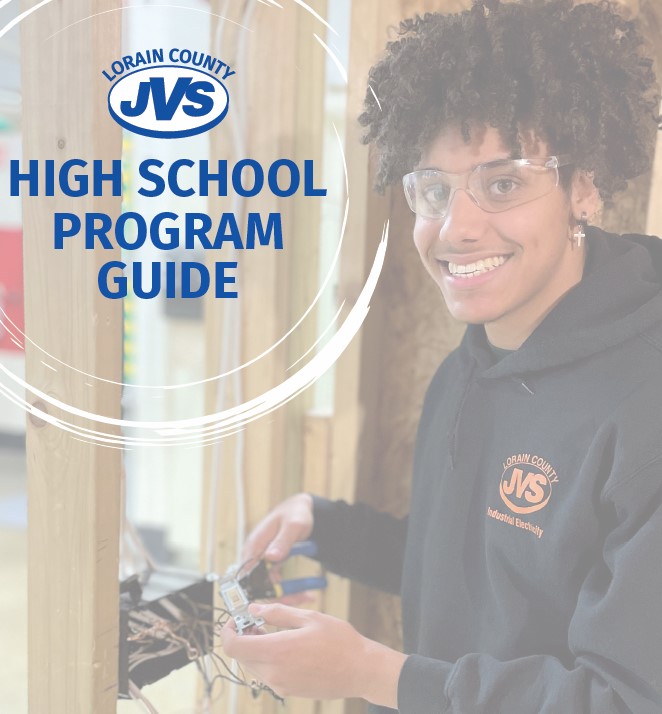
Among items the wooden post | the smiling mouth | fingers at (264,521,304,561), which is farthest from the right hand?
the smiling mouth

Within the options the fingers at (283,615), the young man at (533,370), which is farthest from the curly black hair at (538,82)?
the fingers at (283,615)

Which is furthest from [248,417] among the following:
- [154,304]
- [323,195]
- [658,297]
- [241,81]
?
[154,304]

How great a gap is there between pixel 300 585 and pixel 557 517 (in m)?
0.49

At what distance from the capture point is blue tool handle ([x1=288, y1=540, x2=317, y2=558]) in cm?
120

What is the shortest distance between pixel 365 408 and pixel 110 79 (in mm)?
676

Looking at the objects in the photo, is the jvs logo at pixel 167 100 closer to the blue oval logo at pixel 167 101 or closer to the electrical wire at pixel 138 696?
the blue oval logo at pixel 167 101

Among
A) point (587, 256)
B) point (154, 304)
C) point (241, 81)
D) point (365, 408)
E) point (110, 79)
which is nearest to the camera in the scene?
point (110, 79)

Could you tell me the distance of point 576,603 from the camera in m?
0.85

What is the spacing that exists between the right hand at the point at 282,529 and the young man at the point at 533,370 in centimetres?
24

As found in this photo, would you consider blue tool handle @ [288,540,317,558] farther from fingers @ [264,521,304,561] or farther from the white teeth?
the white teeth

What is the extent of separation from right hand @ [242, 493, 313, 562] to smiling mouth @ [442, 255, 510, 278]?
0.47m

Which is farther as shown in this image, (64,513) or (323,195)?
(323,195)

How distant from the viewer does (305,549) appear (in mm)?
1211

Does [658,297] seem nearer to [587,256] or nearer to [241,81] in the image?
[587,256]
